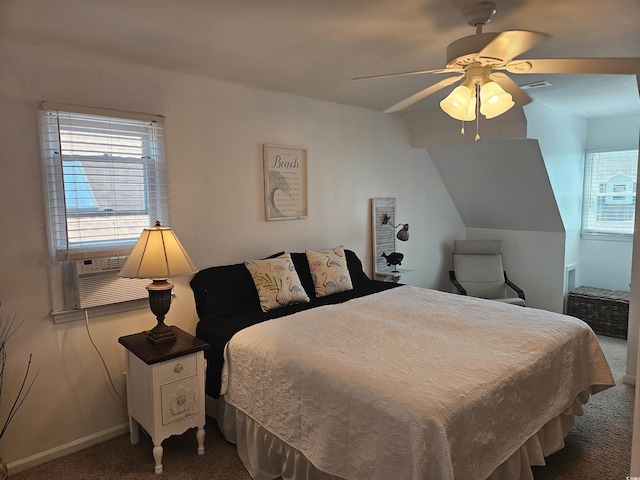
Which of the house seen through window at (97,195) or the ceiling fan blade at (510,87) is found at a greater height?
the ceiling fan blade at (510,87)

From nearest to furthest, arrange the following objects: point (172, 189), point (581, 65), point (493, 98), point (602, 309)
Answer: point (581, 65), point (493, 98), point (172, 189), point (602, 309)

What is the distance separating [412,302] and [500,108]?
1.48 m

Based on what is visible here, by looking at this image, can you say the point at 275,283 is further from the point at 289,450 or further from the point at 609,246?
the point at 609,246

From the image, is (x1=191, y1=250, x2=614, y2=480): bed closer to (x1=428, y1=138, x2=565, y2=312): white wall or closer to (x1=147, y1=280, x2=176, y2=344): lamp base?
(x1=147, y1=280, x2=176, y2=344): lamp base

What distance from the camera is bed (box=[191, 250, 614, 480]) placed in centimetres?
164

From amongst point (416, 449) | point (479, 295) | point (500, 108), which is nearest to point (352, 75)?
point (500, 108)

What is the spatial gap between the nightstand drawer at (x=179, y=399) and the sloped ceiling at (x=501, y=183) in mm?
3505

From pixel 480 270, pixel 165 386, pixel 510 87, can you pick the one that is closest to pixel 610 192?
pixel 480 270

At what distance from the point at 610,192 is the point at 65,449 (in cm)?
→ 565

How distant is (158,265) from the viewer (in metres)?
2.34

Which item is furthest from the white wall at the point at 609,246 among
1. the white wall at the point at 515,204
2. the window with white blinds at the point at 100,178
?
the window with white blinds at the point at 100,178

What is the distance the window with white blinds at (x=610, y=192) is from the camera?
474 cm

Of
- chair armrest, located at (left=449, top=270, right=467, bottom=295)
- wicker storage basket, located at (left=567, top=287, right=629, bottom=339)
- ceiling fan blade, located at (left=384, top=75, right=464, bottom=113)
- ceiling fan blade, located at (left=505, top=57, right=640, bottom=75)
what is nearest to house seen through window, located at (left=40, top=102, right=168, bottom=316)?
ceiling fan blade, located at (left=384, top=75, right=464, bottom=113)

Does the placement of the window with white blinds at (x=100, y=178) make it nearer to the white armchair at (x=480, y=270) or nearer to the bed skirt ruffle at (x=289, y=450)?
the bed skirt ruffle at (x=289, y=450)
